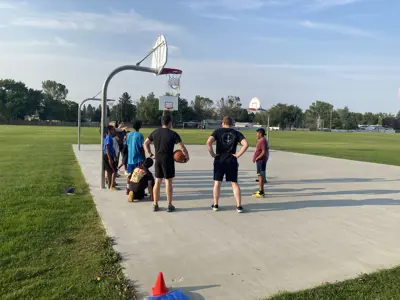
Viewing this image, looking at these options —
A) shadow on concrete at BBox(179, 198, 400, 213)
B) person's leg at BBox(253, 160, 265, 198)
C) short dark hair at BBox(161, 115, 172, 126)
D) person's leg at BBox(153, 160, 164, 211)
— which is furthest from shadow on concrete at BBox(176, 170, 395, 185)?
short dark hair at BBox(161, 115, 172, 126)

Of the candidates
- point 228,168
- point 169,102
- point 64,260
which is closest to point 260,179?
point 228,168

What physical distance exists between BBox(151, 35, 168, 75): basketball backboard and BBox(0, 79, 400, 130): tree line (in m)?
84.3

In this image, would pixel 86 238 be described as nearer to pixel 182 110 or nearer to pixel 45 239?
pixel 45 239

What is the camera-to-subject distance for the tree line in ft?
352

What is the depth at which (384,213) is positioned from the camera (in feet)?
23.5

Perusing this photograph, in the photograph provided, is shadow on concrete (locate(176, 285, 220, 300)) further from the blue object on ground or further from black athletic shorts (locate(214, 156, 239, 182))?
black athletic shorts (locate(214, 156, 239, 182))

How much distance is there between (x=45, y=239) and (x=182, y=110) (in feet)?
360

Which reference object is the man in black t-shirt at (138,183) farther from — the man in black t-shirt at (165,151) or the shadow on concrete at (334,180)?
the shadow on concrete at (334,180)

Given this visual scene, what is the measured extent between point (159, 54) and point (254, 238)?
17.9 feet

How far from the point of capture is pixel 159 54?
29.4ft

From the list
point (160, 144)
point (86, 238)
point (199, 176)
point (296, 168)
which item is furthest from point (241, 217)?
point (296, 168)

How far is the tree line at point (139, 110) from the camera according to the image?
107 m

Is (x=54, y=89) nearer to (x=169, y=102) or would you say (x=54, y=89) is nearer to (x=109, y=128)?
(x=169, y=102)

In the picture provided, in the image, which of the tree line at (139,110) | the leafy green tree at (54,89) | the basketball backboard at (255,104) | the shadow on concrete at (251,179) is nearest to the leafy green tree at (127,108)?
the tree line at (139,110)
